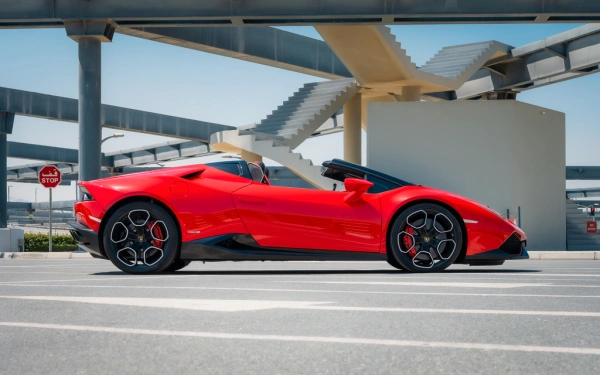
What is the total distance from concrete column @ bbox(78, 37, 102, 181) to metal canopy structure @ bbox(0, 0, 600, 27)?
925mm

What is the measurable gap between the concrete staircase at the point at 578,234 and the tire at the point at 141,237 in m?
20.5

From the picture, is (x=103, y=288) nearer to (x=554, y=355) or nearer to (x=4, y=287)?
(x=4, y=287)

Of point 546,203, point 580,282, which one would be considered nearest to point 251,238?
point 580,282

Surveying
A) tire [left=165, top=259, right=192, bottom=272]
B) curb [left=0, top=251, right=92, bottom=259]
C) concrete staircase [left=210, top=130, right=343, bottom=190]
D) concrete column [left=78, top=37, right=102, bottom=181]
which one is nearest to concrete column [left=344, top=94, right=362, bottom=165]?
concrete staircase [left=210, top=130, right=343, bottom=190]

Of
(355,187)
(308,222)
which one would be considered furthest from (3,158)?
(355,187)

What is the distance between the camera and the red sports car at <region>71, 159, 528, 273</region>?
27.3 ft

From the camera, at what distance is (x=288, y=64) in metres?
32.2

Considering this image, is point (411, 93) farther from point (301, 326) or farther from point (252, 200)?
point (301, 326)

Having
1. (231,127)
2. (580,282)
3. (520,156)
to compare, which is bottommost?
(580,282)

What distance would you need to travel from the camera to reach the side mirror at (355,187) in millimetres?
8391

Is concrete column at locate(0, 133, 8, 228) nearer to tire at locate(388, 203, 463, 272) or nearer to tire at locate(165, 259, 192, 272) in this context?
tire at locate(165, 259, 192, 272)

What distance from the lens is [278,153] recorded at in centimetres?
3173

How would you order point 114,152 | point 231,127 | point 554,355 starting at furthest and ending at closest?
1. point 114,152
2. point 231,127
3. point 554,355

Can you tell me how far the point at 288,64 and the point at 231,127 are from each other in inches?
829
